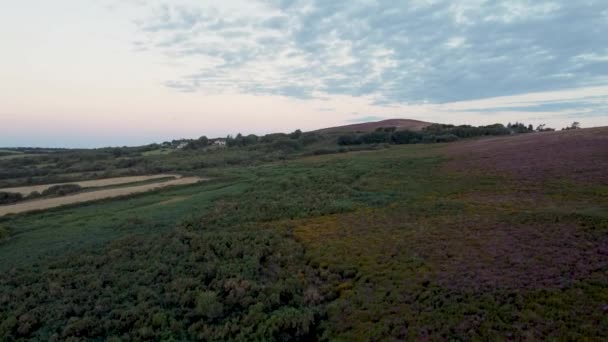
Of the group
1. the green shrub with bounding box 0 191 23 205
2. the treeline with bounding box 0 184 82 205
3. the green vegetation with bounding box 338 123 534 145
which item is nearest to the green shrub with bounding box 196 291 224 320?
the treeline with bounding box 0 184 82 205

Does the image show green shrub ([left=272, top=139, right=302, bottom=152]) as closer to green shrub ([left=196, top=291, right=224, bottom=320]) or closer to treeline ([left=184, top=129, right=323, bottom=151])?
treeline ([left=184, top=129, right=323, bottom=151])

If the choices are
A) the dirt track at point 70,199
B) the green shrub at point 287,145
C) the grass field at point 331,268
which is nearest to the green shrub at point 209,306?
the grass field at point 331,268

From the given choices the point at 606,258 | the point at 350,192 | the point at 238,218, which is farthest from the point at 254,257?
the point at 350,192

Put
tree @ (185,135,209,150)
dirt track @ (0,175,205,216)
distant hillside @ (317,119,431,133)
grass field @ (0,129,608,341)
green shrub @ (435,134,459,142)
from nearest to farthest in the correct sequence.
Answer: grass field @ (0,129,608,341), dirt track @ (0,175,205,216), green shrub @ (435,134,459,142), distant hillside @ (317,119,431,133), tree @ (185,135,209,150)

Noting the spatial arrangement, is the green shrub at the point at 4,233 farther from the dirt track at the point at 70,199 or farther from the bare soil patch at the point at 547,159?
the bare soil patch at the point at 547,159

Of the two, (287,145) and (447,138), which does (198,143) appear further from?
(447,138)

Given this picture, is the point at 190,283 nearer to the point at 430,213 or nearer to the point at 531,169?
the point at 430,213
